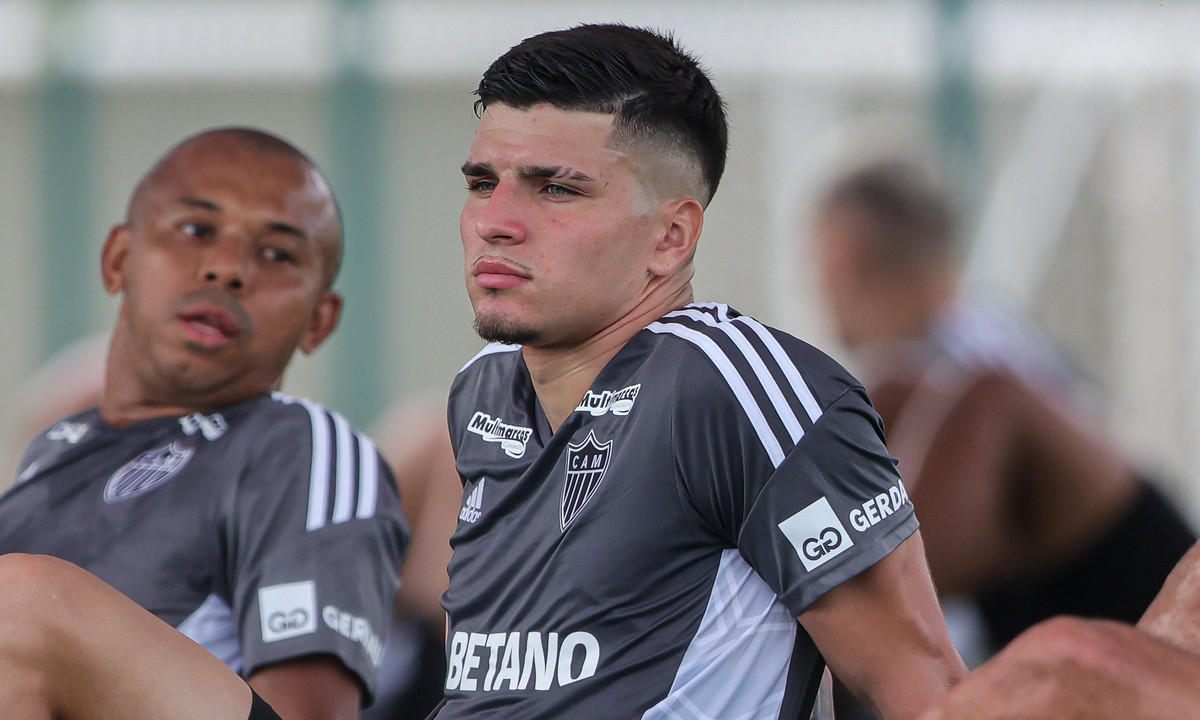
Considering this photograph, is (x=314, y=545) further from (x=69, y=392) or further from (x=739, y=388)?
(x=69, y=392)

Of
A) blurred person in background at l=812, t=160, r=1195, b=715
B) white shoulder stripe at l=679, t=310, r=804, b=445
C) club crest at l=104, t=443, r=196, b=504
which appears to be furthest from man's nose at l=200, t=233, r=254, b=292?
blurred person in background at l=812, t=160, r=1195, b=715

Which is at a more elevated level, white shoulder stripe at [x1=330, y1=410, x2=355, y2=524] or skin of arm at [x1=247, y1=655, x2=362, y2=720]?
white shoulder stripe at [x1=330, y1=410, x2=355, y2=524]

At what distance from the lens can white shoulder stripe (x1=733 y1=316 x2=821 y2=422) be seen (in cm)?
167

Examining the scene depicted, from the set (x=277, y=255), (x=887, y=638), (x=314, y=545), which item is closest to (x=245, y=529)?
(x=314, y=545)

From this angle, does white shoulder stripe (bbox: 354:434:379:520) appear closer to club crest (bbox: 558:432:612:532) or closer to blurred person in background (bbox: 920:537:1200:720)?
club crest (bbox: 558:432:612:532)

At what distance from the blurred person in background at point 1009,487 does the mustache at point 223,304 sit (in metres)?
1.51

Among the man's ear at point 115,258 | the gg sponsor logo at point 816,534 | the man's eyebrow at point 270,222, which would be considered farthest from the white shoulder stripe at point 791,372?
the man's ear at point 115,258

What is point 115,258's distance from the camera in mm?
2674

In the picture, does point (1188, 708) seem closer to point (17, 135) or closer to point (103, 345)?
point (103, 345)

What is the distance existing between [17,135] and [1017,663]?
5.75 metres

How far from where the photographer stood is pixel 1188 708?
114cm

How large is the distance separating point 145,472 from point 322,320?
441mm

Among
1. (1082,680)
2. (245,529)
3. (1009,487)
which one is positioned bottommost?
(1009,487)

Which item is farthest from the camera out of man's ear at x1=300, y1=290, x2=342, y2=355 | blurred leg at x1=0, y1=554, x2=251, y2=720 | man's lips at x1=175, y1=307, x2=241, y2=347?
man's ear at x1=300, y1=290, x2=342, y2=355
